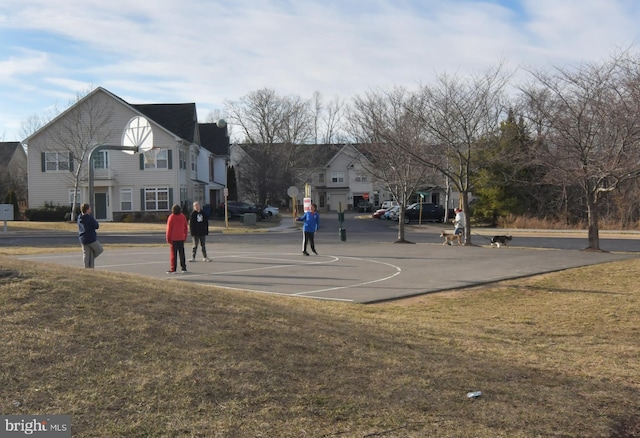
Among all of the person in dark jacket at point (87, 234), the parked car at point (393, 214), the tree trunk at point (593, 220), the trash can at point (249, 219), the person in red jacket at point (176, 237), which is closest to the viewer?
the person in dark jacket at point (87, 234)

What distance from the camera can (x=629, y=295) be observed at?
12.1 m

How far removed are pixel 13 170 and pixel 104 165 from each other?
88.5ft

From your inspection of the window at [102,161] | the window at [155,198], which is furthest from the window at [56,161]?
the window at [155,198]

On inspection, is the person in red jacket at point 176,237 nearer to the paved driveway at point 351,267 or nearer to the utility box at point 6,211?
the paved driveway at point 351,267

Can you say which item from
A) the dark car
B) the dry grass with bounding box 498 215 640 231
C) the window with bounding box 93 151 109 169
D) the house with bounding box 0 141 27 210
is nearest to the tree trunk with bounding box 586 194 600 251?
the dry grass with bounding box 498 215 640 231

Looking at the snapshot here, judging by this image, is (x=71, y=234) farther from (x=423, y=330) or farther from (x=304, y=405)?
(x=304, y=405)

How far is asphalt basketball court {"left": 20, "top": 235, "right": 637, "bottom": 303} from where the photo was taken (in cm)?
1304

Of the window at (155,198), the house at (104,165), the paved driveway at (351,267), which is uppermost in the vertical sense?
the house at (104,165)

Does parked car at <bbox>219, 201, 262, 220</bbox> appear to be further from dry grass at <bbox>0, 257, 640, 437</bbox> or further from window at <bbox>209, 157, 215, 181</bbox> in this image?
dry grass at <bbox>0, 257, 640, 437</bbox>

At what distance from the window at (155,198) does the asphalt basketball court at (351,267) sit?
2320cm

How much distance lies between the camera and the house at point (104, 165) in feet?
148

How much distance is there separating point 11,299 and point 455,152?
21242 mm

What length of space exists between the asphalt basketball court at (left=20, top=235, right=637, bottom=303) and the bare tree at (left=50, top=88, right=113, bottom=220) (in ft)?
80.5

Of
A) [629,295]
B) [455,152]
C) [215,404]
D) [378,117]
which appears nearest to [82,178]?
[378,117]
